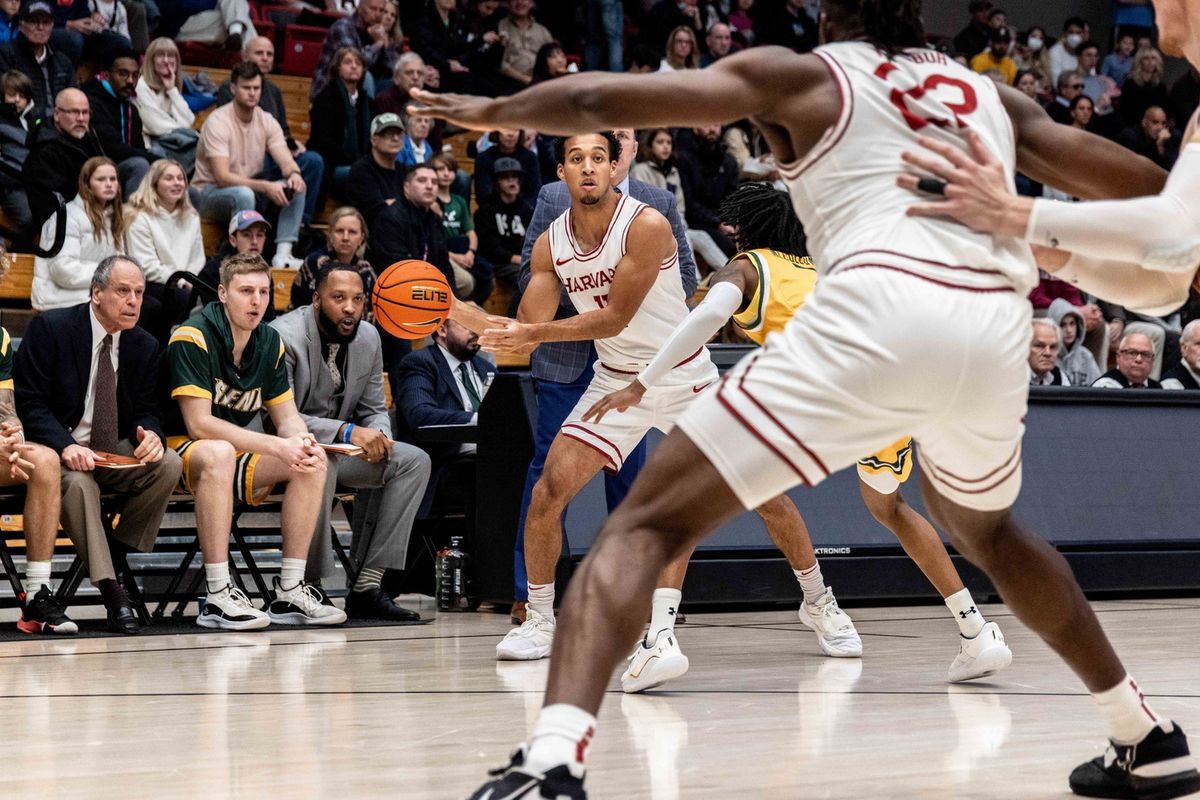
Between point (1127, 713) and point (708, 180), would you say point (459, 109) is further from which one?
point (708, 180)

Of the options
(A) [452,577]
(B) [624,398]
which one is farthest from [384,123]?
(B) [624,398]

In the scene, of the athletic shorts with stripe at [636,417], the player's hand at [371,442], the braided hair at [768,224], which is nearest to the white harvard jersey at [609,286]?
the athletic shorts with stripe at [636,417]

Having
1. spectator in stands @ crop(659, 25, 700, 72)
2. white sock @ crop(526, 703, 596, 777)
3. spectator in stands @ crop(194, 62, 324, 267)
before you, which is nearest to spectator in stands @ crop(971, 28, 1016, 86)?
spectator in stands @ crop(659, 25, 700, 72)

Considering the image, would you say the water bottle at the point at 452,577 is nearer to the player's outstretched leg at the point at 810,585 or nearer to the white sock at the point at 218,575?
the white sock at the point at 218,575

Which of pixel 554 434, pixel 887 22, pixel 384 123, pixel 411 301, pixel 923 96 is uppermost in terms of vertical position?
pixel 887 22

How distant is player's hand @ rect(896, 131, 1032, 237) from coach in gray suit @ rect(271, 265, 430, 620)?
194 inches

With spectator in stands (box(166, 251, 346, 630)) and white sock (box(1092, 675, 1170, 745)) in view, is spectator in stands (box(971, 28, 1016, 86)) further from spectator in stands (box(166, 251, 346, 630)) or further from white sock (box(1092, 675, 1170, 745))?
white sock (box(1092, 675, 1170, 745))

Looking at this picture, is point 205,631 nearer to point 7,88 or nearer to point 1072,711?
point 1072,711

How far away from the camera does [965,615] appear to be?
499cm

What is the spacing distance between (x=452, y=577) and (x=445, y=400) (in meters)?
1.11

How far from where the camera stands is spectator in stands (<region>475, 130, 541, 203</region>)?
1194cm

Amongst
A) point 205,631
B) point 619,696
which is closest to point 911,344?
point 619,696

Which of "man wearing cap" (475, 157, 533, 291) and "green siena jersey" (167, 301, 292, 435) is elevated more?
"green siena jersey" (167, 301, 292, 435)

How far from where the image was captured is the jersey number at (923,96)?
2766mm
